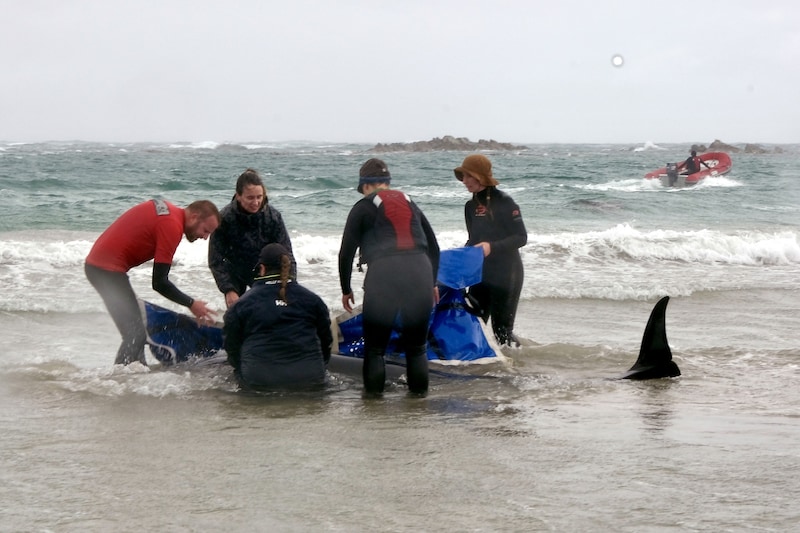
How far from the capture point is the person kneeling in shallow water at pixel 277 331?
18.2 feet

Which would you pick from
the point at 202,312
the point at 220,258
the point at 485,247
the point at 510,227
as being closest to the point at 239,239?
the point at 220,258

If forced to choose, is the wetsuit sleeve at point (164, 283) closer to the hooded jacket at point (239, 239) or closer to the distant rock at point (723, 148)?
the hooded jacket at point (239, 239)

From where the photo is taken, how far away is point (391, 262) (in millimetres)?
5520

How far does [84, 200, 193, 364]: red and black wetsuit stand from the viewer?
19.0 feet

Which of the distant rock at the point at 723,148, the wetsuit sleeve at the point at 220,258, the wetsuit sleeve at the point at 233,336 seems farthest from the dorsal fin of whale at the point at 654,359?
the distant rock at the point at 723,148

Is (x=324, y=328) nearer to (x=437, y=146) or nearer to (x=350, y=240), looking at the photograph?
(x=350, y=240)

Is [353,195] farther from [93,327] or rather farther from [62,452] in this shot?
[62,452]

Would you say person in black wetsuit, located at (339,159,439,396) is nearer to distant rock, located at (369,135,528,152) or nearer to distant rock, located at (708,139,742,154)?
distant rock, located at (369,135,528,152)

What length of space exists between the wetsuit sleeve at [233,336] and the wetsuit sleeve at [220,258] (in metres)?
0.59

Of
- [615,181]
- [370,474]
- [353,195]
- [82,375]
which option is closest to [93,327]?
[82,375]

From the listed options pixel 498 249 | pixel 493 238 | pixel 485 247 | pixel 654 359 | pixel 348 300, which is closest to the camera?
pixel 348 300

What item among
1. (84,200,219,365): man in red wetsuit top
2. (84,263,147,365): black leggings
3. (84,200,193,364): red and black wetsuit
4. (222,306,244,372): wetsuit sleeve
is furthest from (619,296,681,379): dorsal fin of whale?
(84,263,147,365): black leggings

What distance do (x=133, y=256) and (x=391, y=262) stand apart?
5.80 ft

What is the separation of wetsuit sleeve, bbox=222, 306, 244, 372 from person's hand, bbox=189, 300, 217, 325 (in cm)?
30
